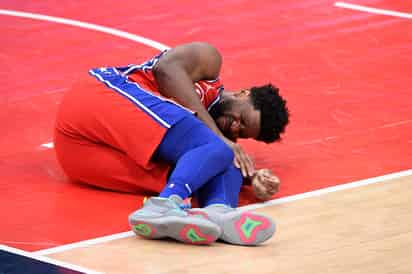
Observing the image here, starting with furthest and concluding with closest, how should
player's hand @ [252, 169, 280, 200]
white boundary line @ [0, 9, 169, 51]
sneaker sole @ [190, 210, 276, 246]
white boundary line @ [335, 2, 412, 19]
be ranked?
1. white boundary line @ [335, 2, 412, 19]
2. white boundary line @ [0, 9, 169, 51]
3. player's hand @ [252, 169, 280, 200]
4. sneaker sole @ [190, 210, 276, 246]

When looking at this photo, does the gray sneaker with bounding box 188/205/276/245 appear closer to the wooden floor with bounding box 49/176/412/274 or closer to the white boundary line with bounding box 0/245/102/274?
the wooden floor with bounding box 49/176/412/274

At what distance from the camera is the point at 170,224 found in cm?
533

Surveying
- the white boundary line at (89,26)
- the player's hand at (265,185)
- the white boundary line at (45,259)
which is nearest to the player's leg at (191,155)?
the player's hand at (265,185)

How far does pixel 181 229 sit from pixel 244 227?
32 cm

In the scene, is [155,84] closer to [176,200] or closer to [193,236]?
[176,200]

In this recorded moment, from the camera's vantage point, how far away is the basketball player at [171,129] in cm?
582

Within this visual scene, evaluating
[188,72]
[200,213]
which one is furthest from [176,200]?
[188,72]

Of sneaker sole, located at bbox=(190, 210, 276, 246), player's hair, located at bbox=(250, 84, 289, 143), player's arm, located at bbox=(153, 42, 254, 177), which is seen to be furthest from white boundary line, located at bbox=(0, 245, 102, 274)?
player's hair, located at bbox=(250, 84, 289, 143)

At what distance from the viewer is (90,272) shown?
5.09 m

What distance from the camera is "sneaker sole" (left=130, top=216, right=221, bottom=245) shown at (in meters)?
5.30

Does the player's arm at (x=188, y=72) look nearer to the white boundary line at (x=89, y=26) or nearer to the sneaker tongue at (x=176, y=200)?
the sneaker tongue at (x=176, y=200)

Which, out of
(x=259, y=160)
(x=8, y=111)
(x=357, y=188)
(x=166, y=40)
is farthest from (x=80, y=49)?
(x=357, y=188)

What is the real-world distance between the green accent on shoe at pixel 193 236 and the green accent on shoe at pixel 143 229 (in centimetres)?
19

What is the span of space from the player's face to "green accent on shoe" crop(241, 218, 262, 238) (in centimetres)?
89
